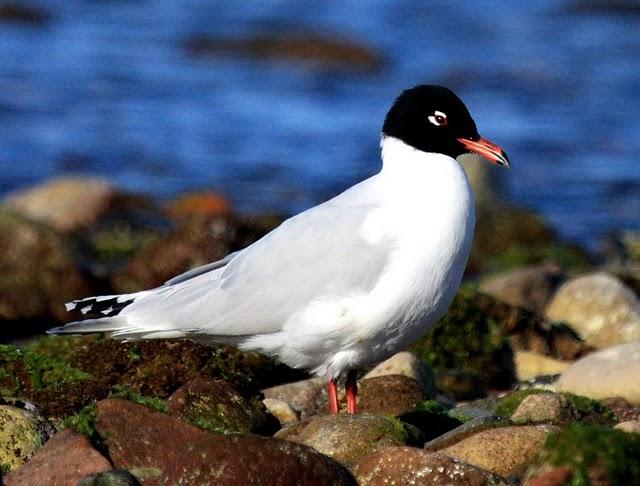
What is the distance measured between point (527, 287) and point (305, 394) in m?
Answer: 4.15

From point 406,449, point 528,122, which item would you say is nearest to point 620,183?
point 528,122

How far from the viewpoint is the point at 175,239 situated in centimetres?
1353

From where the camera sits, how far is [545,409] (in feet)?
23.9

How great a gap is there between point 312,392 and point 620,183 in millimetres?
11818

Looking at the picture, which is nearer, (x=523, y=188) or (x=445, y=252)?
(x=445, y=252)

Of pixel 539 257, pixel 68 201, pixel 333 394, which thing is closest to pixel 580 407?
pixel 333 394

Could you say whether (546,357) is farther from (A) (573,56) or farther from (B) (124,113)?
(A) (573,56)

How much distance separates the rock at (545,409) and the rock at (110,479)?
2.29 meters

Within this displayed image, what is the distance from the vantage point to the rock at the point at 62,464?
19.3 ft

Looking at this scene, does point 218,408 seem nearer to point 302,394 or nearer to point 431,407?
point 431,407

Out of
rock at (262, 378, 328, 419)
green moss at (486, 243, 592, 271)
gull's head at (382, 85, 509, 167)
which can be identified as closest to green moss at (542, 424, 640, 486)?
gull's head at (382, 85, 509, 167)

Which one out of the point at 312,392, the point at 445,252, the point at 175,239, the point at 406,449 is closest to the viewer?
the point at 406,449

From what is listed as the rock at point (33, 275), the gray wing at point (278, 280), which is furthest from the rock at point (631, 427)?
the rock at point (33, 275)

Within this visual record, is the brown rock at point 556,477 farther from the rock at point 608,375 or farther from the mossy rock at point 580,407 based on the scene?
the rock at point 608,375
